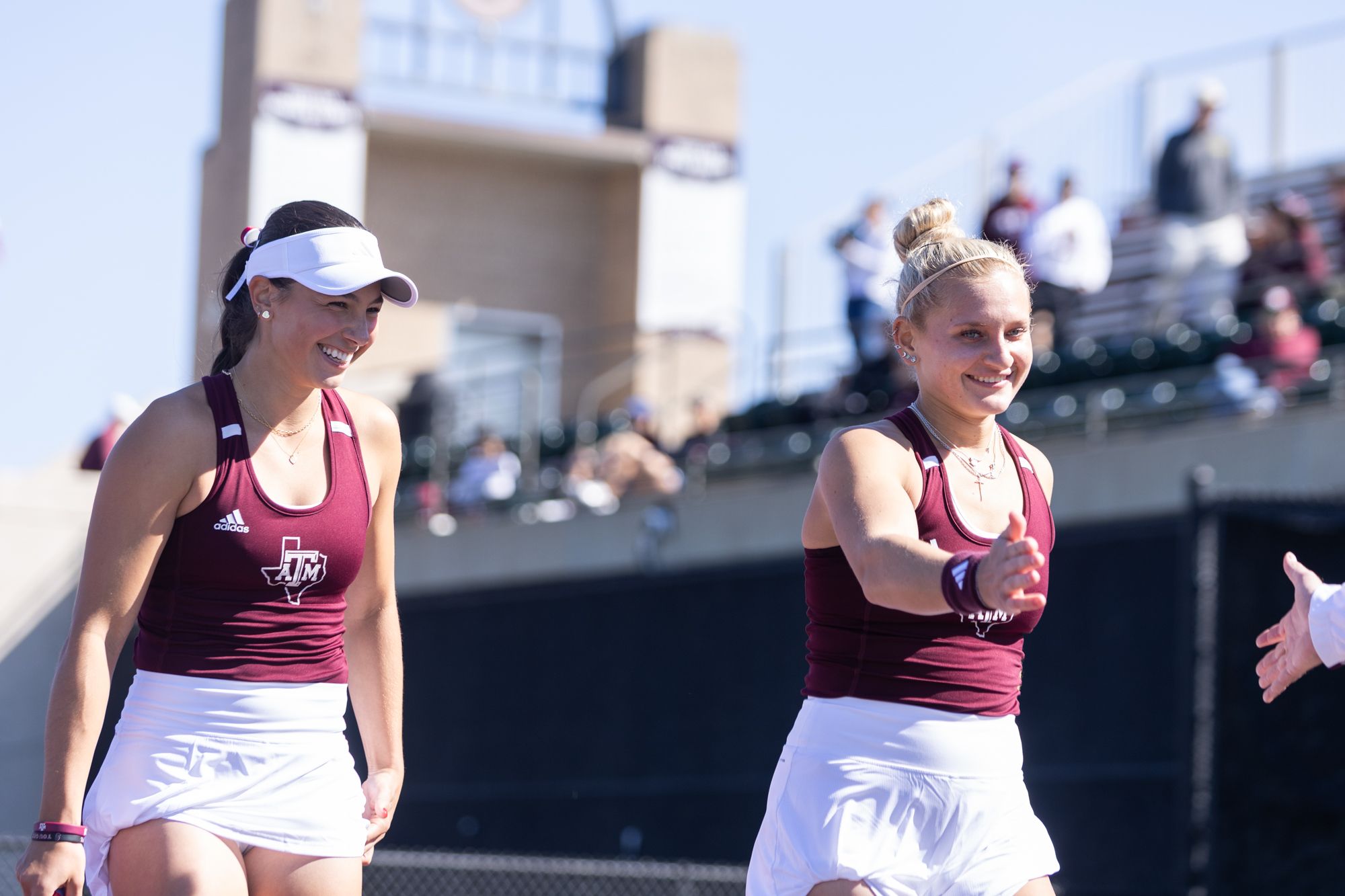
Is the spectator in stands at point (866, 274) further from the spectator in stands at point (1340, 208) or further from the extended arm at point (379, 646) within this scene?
the extended arm at point (379, 646)

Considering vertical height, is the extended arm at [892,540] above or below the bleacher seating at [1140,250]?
below

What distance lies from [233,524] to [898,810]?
1259mm

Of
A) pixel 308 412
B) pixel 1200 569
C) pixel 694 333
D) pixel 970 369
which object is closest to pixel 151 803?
pixel 308 412

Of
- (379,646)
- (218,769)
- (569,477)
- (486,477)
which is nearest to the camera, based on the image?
(218,769)

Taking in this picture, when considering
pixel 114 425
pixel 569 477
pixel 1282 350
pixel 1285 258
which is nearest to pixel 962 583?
pixel 114 425

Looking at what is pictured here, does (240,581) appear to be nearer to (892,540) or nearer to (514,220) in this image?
(892,540)

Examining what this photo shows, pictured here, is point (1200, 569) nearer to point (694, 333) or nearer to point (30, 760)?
point (30, 760)

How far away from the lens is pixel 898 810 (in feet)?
9.57

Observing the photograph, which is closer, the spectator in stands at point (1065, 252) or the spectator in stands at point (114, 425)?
the spectator in stands at point (114, 425)

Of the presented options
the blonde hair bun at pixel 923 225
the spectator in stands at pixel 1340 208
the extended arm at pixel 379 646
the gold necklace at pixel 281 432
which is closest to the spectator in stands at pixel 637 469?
the spectator in stands at pixel 1340 208

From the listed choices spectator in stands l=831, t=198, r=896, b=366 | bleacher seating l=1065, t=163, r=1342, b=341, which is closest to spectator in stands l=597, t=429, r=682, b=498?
spectator in stands l=831, t=198, r=896, b=366

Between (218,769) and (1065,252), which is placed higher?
(1065,252)

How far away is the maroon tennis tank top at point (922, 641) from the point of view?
2.94m

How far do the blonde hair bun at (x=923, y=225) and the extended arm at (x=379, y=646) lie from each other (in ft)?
3.48
